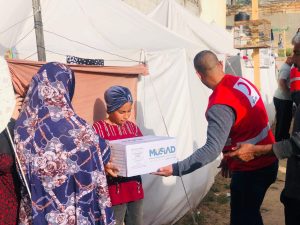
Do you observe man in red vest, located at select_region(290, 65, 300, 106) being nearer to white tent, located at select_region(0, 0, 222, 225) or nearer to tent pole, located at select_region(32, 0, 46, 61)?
white tent, located at select_region(0, 0, 222, 225)

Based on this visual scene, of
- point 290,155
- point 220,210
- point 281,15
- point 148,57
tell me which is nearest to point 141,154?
point 290,155

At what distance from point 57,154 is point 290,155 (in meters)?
1.37

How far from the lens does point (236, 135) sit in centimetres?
284

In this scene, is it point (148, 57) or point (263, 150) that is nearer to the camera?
point (263, 150)

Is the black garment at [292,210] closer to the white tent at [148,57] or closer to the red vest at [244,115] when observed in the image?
the red vest at [244,115]

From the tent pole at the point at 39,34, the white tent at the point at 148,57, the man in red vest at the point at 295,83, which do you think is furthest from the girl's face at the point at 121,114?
the man in red vest at the point at 295,83

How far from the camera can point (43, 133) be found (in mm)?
2299

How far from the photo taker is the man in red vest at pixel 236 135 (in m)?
2.68

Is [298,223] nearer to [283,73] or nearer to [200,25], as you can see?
[283,73]

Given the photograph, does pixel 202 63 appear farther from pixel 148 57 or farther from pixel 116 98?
pixel 148 57

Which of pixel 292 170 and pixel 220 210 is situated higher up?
pixel 292 170

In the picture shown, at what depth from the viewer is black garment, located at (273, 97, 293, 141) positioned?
6.01 m

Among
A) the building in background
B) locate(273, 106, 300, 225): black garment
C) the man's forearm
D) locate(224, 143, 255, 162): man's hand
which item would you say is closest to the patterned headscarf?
locate(224, 143, 255, 162): man's hand

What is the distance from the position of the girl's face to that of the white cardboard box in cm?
30
